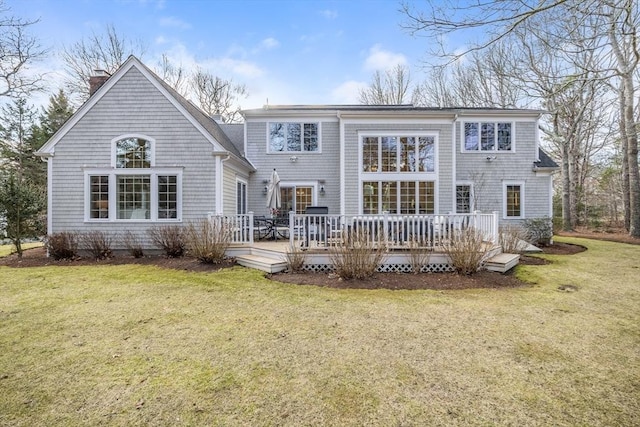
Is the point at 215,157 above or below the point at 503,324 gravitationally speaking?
above

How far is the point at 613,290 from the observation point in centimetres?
618

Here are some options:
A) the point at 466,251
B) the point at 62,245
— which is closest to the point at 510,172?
the point at 466,251

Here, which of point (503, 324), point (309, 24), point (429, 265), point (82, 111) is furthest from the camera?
point (309, 24)

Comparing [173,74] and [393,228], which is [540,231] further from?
[173,74]

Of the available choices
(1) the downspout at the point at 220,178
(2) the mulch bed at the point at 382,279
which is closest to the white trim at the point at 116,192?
(1) the downspout at the point at 220,178

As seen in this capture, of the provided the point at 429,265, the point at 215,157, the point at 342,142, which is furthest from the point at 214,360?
the point at 342,142

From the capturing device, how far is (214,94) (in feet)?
84.0

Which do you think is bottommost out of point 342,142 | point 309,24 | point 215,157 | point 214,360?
point 214,360

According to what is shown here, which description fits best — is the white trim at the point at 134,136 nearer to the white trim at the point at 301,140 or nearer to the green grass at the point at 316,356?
the white trim at the point at 301,140

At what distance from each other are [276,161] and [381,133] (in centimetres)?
446

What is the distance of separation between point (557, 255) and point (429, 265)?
Result: 584 cm

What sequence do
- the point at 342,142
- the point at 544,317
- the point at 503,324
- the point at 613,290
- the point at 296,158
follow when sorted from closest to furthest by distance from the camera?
the point at 503,324 < the point at 544,317 < the point at 613,290 < the point at 342,142 < the point at 296,158

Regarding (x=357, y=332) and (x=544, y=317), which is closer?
(x=357, y=332)

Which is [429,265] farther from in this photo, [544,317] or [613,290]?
[613,290]
